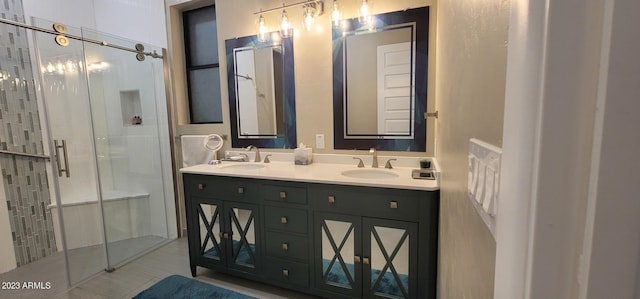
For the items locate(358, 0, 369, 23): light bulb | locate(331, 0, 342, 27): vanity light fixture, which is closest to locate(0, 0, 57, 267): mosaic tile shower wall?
locate(331, 0, 342, 27): vanity light fixture

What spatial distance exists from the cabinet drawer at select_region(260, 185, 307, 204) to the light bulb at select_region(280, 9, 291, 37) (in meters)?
1.25

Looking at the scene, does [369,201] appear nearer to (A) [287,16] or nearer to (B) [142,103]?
(A) [287,16]

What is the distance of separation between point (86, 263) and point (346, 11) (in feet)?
9.68

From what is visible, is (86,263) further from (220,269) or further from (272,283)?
(272,283)

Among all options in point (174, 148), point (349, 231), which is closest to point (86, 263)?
point (174, 148)

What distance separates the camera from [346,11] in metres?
1.93

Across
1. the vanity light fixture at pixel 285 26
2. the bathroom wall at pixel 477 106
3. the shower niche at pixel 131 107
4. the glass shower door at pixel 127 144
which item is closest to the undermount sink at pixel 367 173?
the bathroom wall at pixel 477 106

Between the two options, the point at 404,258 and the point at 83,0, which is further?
the point at 83,0

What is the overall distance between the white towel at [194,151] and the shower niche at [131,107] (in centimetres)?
52

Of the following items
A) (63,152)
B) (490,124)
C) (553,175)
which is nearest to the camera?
(553,175)

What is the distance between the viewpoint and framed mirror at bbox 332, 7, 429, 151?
1767 mm

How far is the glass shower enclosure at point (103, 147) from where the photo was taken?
6.87ft

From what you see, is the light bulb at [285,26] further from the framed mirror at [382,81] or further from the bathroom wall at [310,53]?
the framed mirror at [382,81]

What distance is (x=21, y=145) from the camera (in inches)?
90.4
